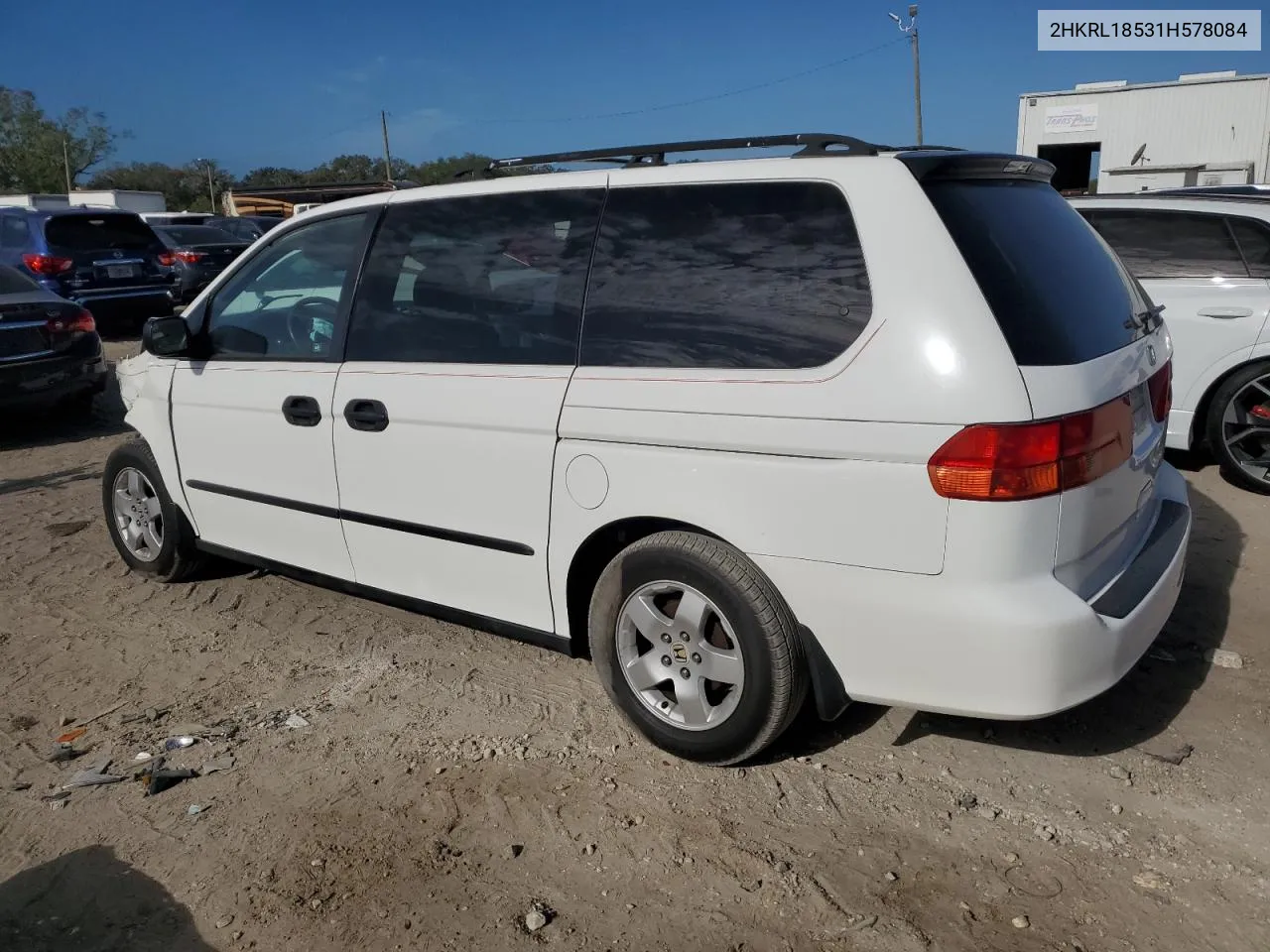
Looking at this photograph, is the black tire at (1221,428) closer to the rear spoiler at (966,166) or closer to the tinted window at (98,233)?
the rear spoiler at (966,166)

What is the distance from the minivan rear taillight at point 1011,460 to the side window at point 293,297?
241 centimetres

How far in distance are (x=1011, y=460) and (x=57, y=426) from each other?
9090 mm

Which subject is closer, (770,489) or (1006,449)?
(1006,449)

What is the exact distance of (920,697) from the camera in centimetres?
276

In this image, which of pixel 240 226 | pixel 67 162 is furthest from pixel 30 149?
pixel 240 226

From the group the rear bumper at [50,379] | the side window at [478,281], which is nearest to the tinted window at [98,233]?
the rear bumper at [50,379]

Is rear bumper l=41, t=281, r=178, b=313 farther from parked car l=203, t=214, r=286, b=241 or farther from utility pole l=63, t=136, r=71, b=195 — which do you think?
utility pole l=63, t=136, r=71, b=195

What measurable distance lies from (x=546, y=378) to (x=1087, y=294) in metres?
1.67

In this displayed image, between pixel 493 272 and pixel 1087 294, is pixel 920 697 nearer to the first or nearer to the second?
pixel 1087 294

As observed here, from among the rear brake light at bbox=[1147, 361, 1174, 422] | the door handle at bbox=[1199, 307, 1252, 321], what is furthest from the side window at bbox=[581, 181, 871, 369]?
the door handle at bbox=[1199, 307, 1252, 321]

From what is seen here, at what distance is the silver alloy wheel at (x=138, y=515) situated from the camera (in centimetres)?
492

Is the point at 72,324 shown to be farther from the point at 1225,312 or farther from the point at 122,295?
the point at 1225,312

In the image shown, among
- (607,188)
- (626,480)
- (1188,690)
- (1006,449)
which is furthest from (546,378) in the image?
(1188,690)

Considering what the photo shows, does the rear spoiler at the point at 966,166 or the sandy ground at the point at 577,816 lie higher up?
the rear spoiler at the point at 966,166
